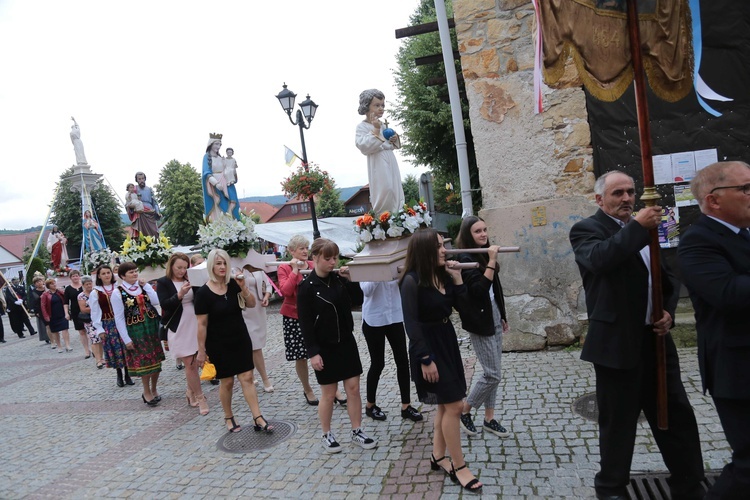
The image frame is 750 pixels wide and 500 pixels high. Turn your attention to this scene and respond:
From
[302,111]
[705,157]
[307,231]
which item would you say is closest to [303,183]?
[302,111]

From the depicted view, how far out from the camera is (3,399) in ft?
26.0

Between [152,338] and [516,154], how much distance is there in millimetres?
5416

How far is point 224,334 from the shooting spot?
4.88 metres

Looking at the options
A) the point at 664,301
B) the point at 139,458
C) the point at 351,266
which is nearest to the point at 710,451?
the point at 664,301

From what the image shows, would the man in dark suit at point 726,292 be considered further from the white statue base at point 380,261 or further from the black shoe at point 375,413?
the black shoe at point 375,413

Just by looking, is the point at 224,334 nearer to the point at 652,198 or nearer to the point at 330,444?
the point at 330,444

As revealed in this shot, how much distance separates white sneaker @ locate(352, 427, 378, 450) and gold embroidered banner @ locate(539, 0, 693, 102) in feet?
10.4

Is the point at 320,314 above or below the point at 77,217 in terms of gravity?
below

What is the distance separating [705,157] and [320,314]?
198 inches

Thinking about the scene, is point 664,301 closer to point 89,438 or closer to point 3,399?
point 89,438

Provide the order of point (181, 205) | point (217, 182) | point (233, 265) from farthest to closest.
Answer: point (181, 205), point (217, 182), point (233, 265)

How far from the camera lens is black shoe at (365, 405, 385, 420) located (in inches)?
190

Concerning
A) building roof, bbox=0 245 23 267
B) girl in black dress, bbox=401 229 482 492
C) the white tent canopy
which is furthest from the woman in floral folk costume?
building roof, bbox=0 245 23 267

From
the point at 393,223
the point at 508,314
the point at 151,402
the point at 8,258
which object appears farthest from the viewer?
the point at 8,258
